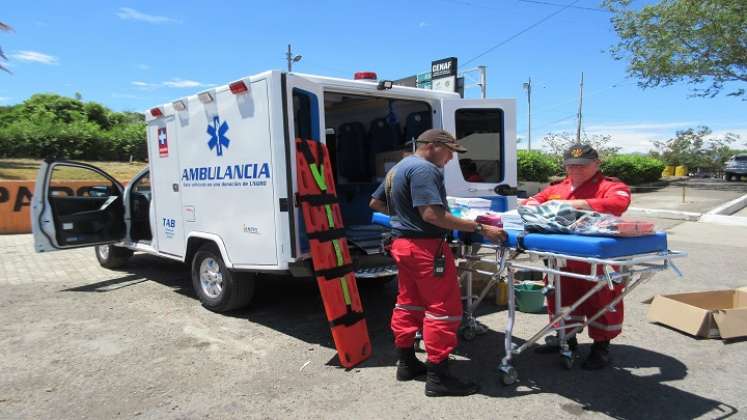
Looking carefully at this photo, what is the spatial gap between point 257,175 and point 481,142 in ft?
8.52

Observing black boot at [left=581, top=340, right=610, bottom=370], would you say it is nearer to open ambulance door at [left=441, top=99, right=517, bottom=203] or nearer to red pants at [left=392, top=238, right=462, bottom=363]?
red pants at [left=392, top=238, right=462, bottom=363]

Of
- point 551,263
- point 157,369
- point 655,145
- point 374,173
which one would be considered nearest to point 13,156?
point 374,173

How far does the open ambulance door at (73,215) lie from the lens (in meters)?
6.37

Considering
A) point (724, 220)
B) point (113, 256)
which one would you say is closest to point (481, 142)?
point (113, 256)

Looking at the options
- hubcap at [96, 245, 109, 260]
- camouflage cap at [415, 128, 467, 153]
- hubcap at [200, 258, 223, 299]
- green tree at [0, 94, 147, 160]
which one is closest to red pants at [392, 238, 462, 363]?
camouflage cap at [415, 128, 467, 153]

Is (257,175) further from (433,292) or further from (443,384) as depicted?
(443,384)

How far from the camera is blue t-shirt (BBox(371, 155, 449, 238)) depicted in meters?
3.35

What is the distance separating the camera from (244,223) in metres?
4.70

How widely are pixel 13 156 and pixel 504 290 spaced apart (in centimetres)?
2856

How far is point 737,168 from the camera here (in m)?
29.5

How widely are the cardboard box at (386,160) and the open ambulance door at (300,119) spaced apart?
7.32 ft

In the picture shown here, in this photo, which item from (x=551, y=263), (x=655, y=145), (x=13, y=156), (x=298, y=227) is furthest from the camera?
(x=655, y=145)

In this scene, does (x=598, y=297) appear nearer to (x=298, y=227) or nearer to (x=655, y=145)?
(x=298, y=227)

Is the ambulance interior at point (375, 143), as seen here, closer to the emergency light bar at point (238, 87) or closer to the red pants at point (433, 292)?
the emergency light bar at point (238, 87)
